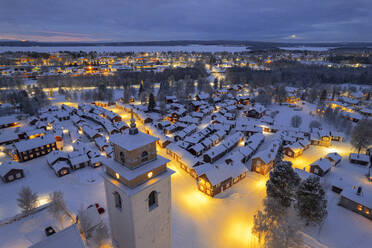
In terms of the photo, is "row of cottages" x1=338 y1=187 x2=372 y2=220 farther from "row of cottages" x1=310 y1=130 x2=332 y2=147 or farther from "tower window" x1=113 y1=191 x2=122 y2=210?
"tower window" x1=113 y1=191 x2=122 y2=210

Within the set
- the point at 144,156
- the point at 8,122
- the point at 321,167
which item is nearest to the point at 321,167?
the point at 321,167

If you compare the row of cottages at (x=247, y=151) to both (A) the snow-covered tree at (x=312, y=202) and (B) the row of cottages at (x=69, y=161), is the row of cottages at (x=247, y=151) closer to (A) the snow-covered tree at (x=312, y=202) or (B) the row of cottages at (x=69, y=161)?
(A) the snow-covered tree at (x=312, y=202)

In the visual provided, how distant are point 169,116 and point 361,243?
165 feet

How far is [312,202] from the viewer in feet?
75.0

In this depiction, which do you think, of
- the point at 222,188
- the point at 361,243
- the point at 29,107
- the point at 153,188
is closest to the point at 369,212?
the point at 361,243

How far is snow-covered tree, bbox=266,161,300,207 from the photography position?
24.4 m

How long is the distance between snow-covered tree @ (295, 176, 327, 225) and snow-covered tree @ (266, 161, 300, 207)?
4.19ft

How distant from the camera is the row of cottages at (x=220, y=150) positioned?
39.0m

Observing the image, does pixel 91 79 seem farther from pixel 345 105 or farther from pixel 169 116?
pixel 345 105

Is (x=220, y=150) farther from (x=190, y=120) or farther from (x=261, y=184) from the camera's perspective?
(x=190, y=120)

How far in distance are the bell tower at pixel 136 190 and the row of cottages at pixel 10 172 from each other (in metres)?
28.2

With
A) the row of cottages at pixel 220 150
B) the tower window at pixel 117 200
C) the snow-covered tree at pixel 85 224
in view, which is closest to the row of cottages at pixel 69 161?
the snow-covered tree at pixel 85 224

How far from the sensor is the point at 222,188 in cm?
3133

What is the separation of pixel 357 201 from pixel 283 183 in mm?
11083
